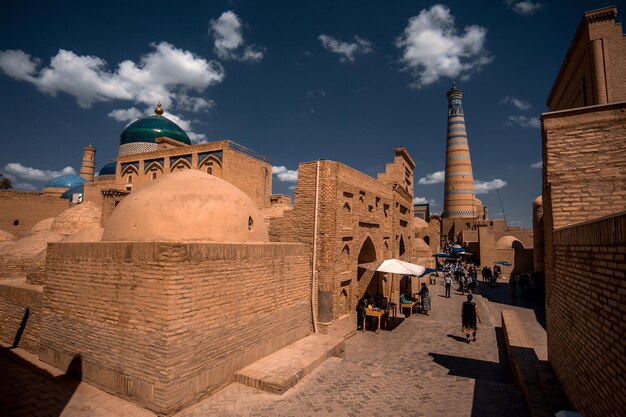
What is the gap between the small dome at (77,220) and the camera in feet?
49.0

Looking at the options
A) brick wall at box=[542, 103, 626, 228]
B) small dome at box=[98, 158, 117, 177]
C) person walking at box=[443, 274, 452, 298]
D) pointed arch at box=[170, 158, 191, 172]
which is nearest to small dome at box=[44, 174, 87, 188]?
small dome at box=[98, 158, 117, 177]

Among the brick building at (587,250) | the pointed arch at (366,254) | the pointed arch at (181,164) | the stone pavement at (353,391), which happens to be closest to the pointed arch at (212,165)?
the pointed arch at (181,164)

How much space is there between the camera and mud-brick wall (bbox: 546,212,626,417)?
3.15m

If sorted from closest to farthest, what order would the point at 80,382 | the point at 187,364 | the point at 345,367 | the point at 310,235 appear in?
the point at 187,364
the point at 80,382
the point at 345,367
the point at 310,235

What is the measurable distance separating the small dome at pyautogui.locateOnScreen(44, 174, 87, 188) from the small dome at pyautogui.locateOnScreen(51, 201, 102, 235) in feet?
86.2

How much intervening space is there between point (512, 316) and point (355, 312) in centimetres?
526

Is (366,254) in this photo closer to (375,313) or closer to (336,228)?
(375,313)

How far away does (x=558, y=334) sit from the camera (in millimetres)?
5945

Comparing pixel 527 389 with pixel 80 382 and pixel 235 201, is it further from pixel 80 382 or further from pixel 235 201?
pixel 80 382

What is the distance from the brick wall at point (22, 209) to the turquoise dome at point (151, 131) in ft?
22.7

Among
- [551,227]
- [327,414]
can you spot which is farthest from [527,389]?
[327,414]

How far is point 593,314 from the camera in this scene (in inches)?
154

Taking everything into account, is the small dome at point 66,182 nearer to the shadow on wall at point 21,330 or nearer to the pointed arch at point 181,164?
the pointed arch at point 181,164

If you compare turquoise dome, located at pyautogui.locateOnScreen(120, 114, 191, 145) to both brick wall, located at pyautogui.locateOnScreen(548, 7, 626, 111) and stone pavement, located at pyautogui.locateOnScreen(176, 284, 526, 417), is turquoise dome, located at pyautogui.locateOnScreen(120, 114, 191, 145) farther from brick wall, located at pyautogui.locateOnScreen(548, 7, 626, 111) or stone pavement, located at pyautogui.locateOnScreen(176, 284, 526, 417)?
brick wall, located at pyautogui.locateOnScreen(548, 7, 626, 111)
